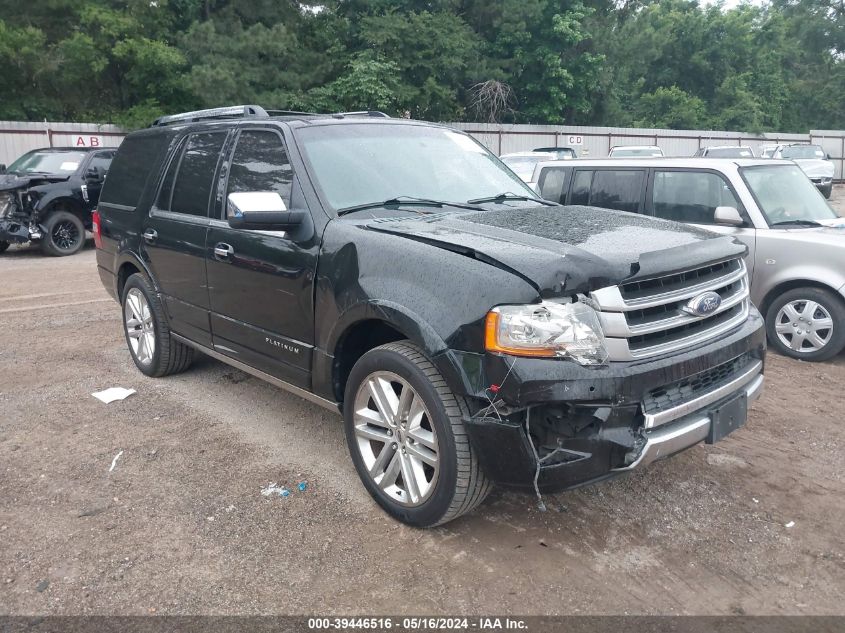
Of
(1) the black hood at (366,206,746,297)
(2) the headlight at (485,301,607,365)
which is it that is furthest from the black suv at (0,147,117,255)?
(2) the headlight at (485,301,607,365)

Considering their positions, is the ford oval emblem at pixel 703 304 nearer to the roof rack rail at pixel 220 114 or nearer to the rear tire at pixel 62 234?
the roof rack rail at pixel 220 114

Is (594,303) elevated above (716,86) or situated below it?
below

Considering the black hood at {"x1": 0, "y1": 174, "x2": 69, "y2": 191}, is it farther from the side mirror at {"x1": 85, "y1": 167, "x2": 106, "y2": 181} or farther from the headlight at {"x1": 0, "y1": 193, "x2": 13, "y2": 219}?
the side mirror at {"x1": 85, "y1": 167, "x2": 106, "y2": 181}

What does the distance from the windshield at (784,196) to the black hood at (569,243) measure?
10.2 ft

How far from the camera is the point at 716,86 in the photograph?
148 ft

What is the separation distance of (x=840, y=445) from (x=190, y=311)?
4.36 meters

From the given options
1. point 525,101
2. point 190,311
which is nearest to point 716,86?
point 525,101

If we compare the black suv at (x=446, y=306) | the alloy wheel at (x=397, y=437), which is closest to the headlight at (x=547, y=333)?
the black suv at (x=446, y=306)

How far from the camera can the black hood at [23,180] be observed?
1182 centimetres

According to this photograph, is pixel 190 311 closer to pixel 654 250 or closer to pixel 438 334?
pixel 438 334

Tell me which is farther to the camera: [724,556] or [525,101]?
[525,101]

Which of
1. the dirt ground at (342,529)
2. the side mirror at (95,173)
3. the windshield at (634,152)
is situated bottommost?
the dirt ground at (342,529)

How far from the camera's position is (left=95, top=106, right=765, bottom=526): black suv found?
2.87 metres

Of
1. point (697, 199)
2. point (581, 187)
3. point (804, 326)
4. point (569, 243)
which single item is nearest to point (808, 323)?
point (804, 326)
